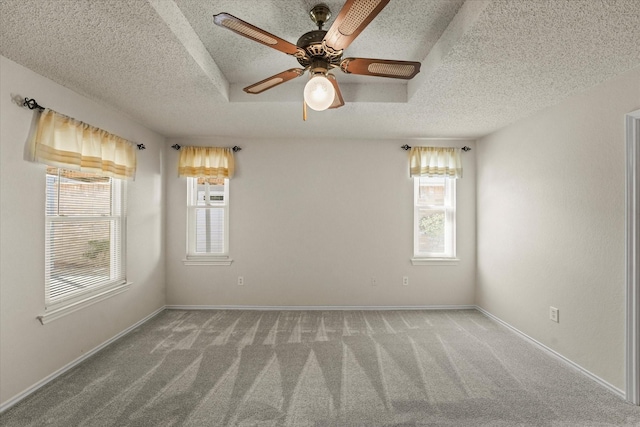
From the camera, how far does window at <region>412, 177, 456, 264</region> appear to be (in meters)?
4.32

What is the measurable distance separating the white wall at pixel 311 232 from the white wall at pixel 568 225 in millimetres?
1018

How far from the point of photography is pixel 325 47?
1665 millimetres

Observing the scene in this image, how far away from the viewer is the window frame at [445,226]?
4.26m

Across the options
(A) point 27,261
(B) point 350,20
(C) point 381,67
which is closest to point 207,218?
(A) point 27,261

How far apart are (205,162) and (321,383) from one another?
3052 millimetres

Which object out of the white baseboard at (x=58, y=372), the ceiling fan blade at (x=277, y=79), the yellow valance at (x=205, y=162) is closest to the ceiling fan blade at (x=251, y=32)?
the ceiling fan blade at (x=277, y=79)

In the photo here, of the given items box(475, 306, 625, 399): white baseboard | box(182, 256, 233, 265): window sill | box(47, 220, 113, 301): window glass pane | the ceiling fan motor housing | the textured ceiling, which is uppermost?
the textured ceiling

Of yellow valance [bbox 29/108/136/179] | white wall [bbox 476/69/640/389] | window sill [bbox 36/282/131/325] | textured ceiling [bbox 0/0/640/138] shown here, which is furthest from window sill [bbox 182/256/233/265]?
white wall [bbox 476/69/640/389]

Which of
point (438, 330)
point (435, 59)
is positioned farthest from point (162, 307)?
point (435, 59)

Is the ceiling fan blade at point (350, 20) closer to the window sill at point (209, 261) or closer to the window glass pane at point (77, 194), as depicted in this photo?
the window glass pane at point (77, 194)

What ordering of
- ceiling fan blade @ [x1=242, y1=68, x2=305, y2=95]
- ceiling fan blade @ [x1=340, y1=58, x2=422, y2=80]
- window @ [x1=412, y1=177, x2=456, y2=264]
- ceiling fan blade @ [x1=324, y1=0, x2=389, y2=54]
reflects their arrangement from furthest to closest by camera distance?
window @ [x1=412, y1=177, x2=456, y2=264] → ceiling fan blade @ [x1=242, y1=68, x2=305, y2=95] → ceiling fan blade @ [x1=340, y1=58, x2=422, y2=80] → ceiling fan blade @ [x1=324, y1=0, x2=389, y2=54]

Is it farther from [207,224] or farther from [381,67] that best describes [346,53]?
[207,224]

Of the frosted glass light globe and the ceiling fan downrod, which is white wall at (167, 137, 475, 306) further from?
the frosted glass light globe

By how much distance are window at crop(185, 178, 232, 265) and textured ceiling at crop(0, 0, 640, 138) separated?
1132 millimetres
